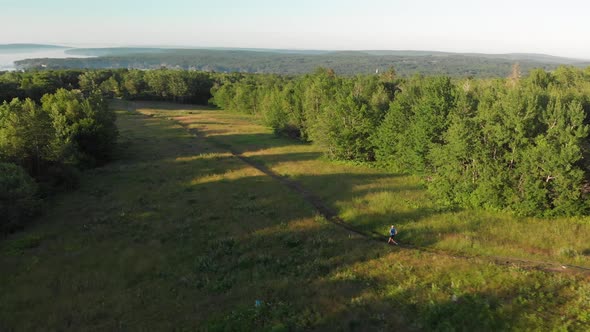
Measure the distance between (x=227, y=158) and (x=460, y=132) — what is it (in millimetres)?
34742

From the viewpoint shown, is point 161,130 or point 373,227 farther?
point 161,130

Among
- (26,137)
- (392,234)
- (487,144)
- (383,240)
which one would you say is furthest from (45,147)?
(487,144)

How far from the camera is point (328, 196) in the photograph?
36688mm

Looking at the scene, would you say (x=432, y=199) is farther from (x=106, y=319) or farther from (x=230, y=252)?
(x=106, y=319)

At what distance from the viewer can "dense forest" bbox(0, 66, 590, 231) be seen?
1141 inches

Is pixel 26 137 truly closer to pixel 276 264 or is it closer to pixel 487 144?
pixel 276 264

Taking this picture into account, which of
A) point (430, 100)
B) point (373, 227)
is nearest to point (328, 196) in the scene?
point (373, 227)

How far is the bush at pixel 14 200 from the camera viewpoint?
2802cm

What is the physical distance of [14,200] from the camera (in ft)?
94.0

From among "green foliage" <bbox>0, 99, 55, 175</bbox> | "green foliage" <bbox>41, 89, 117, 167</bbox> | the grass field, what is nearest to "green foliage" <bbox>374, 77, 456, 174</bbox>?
the grass field

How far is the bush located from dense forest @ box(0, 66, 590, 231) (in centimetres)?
8

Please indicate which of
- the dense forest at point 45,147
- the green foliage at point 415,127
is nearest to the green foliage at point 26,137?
the dense forest at point 45,147

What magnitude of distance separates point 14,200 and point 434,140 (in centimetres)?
4208

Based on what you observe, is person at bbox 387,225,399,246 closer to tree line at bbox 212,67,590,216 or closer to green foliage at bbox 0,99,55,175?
tree line at bbox 212,67,590,216
